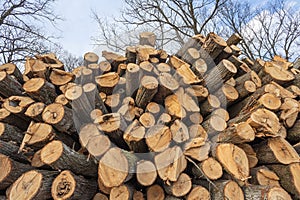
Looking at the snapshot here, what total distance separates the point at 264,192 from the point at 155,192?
71 cm

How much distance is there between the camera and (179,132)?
206cm

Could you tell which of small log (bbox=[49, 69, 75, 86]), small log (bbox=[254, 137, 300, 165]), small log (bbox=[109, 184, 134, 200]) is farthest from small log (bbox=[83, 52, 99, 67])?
small log (bbox=[254, 137, 300, 165])

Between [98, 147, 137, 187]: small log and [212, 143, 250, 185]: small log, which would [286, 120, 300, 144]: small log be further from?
[98, 147, 137, 187]: small log

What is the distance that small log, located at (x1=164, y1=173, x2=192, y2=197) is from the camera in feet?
6.06

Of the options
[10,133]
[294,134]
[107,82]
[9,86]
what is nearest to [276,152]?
[294,134]

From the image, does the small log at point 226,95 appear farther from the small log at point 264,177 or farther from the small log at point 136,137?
the small log at point 136,137

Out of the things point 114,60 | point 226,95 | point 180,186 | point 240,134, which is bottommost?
point 180,186

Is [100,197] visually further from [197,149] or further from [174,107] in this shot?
[174,107]

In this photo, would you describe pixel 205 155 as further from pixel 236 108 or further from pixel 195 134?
pixel 236 108

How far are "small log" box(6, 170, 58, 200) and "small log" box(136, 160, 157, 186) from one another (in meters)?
0.57

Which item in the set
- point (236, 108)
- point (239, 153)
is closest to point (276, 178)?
point (239, 153)

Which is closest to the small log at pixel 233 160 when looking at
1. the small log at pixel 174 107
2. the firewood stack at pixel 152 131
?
the firewood stack at pixel 152 131

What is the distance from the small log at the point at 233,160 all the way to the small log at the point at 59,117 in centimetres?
110

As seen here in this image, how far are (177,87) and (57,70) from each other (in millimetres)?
1171
